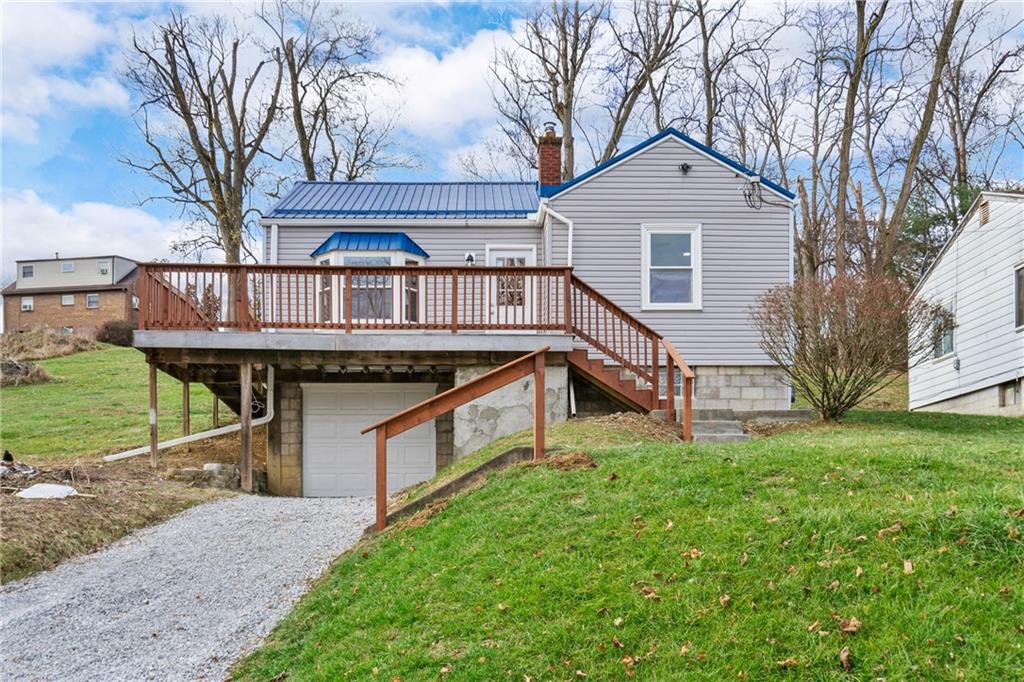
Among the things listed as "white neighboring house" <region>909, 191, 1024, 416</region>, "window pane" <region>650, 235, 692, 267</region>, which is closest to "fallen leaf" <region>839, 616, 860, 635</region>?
"window pane" <region>650, 235, 692, 267</region>

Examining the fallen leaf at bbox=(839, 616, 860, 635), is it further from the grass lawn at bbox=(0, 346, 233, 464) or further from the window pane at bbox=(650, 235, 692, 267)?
the grass lawn at bbox=(0, 346, 233, 464)

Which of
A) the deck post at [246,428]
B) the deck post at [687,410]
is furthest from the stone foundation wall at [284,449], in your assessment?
the deck post at [687,410]

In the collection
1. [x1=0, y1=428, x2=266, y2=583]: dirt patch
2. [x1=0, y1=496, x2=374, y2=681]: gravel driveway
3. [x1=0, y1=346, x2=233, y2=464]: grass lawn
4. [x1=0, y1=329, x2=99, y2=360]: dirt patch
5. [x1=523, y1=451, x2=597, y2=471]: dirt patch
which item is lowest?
[x1=0, y1=496, x2=374, y2=681]: gravel driveway

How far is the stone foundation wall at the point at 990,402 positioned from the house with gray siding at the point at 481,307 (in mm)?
4257

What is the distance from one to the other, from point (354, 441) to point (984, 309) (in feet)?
38.1

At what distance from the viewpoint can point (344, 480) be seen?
13047 mm

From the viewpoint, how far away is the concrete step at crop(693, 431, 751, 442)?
988 cm

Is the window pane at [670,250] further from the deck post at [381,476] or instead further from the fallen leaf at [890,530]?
the fallen leaf at [890,530]

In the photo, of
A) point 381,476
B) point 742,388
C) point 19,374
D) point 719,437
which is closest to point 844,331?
point 719,437

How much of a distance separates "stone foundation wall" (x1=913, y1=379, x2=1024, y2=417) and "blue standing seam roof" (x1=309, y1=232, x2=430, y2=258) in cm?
1040

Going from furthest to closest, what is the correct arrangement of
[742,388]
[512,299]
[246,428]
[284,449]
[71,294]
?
[71,294], [742,388], [284,449], [512,299], [246,428]

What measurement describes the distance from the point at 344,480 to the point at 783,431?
6.63 meters

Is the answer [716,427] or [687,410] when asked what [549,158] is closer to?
[716,427]

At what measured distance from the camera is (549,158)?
1538 centimetres
